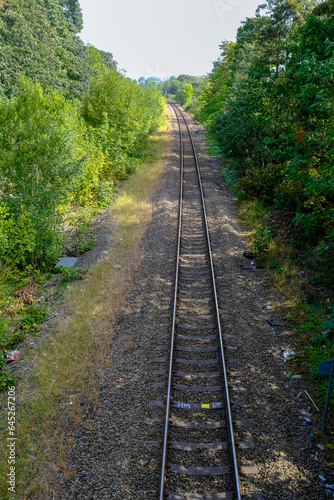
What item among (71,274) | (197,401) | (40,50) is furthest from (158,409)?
(40,50)

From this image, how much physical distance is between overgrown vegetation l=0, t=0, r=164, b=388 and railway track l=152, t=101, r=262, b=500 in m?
4.54

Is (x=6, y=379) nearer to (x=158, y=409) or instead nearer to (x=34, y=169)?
(x=158, y=409)

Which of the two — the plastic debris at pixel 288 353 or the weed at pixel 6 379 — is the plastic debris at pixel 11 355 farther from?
the plastic debris at pixel 288 353

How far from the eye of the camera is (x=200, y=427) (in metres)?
6.11

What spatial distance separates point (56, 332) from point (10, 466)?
12.7 ft

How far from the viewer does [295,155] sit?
998cm

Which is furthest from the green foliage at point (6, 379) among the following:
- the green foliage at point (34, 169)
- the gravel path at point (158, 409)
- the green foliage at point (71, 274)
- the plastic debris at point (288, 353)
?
the plastic debris at point (288, 353)

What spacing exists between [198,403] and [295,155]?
784 centimetres

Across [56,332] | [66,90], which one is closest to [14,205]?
[56,332]

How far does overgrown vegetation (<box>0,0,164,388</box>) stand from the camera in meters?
11.2

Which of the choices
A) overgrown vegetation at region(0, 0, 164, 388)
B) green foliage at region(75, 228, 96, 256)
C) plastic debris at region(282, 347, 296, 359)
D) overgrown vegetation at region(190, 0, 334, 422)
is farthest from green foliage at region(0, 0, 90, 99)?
plastic debris at region(282, 347, 296, 359)

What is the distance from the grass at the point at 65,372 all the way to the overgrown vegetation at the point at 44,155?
1.38 metres

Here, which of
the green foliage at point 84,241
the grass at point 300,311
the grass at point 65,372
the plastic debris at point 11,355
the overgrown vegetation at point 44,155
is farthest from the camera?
the green foliage at point 84,241

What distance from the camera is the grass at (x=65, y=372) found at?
559cm
